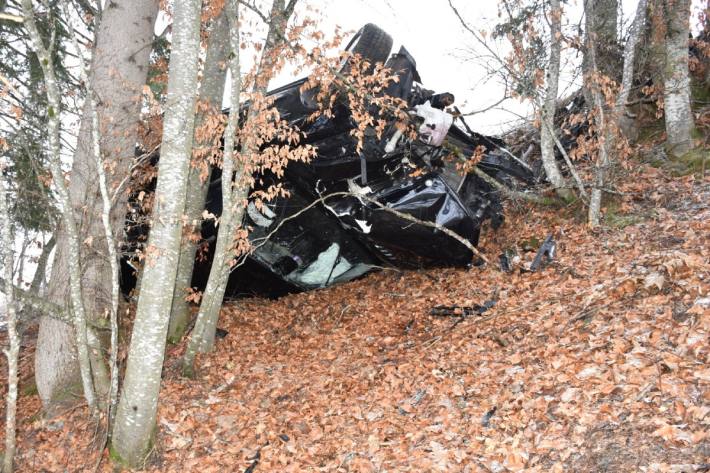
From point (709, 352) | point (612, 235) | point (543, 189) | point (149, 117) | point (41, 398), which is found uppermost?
point (149, 117)

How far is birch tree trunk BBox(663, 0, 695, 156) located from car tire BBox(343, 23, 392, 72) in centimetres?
437

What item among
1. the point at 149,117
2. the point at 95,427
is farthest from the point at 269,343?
the point at 149,117

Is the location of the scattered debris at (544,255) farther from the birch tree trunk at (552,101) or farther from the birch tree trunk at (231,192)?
the birch tree trunk at (231,192)

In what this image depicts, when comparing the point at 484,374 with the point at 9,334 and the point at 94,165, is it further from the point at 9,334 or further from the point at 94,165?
the point at 94,165

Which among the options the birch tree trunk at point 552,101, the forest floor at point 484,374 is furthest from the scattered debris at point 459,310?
the birch tree trunk at point 552,101

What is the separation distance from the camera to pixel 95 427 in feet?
15.8

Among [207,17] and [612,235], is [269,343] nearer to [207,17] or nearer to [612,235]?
[207,17]

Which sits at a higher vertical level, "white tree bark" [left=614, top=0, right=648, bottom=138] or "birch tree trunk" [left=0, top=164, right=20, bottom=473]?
"white tree bark" [left=614, top=0, right=648, bottom=138]

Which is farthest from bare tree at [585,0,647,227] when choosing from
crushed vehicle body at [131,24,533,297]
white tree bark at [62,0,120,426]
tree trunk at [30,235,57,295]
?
tree trunk at [30,235,57,295]

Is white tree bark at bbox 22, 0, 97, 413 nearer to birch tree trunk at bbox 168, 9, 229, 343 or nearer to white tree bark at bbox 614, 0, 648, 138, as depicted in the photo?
birch tree trunk at bbox 168, 9, 229, 343

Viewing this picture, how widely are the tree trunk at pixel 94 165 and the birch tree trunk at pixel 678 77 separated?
24.1 ft

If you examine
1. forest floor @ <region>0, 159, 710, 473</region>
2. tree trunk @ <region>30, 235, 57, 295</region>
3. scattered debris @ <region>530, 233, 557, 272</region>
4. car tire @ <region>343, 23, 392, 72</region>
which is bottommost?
forest floor @ <region>0, 159, 710, 473</region>

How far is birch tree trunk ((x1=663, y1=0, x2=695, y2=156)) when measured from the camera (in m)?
7.38

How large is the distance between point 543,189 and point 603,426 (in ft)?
15.8
